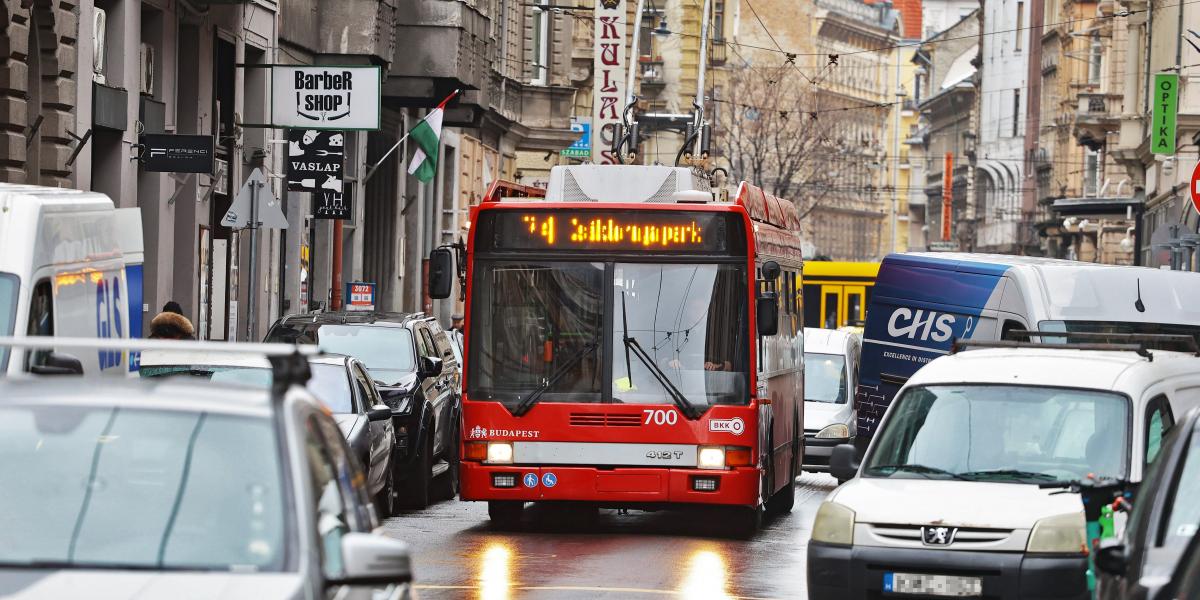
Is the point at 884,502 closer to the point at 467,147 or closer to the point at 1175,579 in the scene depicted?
the point at 1175,579

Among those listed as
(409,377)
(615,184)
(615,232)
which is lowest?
(409,377)

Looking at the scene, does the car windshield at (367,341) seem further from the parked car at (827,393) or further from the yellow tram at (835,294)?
the yellow tram at (835,294)

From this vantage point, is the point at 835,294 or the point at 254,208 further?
the point at 835,294

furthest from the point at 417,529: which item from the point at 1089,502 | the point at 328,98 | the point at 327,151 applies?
the point at 327,151

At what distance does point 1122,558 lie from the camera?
7.65 m

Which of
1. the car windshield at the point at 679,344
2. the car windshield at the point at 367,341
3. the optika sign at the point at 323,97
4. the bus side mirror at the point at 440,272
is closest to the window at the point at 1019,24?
the optika sign at the point at 323,97

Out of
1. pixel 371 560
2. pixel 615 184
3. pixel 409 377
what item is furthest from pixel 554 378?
pixel 371 560

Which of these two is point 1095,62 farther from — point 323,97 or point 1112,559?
point 1112,559

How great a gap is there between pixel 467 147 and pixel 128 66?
84.1 feet

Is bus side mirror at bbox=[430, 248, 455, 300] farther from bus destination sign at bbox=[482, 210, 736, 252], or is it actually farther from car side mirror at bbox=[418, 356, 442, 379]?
car side mirror at bbox=[418, 356, 442, 379]

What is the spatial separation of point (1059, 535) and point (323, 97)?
1862cm

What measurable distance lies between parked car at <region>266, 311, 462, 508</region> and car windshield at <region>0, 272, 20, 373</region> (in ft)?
28.3

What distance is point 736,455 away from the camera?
17.3 meters

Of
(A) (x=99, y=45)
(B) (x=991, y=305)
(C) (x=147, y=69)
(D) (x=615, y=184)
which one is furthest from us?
(C) (x=147, y=69)
